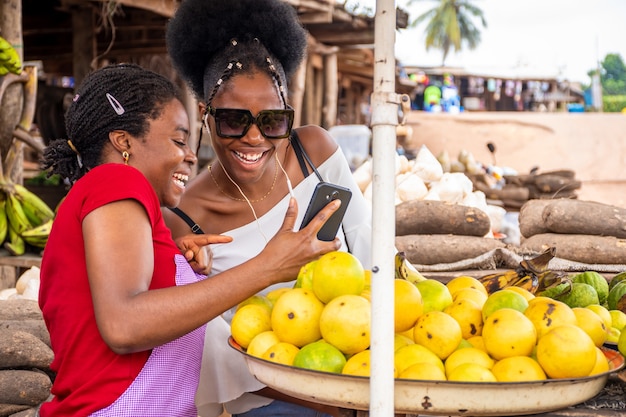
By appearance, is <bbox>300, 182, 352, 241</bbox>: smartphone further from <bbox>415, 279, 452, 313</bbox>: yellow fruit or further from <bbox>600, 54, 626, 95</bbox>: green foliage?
<bbox>600, 54, 626, 95</bbox>: green foliage

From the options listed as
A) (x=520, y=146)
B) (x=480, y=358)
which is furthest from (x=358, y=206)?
(x=520, y=146)

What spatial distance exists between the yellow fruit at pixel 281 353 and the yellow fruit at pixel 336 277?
0.15 m

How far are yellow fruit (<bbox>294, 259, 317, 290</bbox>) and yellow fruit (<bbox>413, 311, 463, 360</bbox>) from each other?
12.2 inches

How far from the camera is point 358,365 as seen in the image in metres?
1.40

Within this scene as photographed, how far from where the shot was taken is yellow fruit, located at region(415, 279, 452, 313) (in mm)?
1663

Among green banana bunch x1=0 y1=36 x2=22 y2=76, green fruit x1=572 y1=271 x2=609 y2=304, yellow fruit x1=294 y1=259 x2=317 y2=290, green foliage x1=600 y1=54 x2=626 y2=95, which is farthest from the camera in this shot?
green foliage x1=600 y1=54 x2=626 y2=95

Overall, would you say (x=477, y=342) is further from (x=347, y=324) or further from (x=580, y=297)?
(x=580, y=297)

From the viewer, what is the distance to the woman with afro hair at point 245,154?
2.29m

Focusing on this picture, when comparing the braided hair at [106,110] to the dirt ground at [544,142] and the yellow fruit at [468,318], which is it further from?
the dirt ground at [544,142]

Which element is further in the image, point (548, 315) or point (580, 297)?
point (580, 297)

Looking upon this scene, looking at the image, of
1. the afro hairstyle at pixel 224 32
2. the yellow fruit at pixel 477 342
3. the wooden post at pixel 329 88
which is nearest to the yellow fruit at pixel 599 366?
the yellow fruit at pixel 477 342

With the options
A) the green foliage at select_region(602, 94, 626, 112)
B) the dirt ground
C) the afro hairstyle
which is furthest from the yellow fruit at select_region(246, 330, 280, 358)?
the green foliage at select_region(602, 94, 626, 112)

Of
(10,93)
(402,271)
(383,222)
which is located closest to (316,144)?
(402,271)

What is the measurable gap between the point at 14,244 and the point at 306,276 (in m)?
3.97
